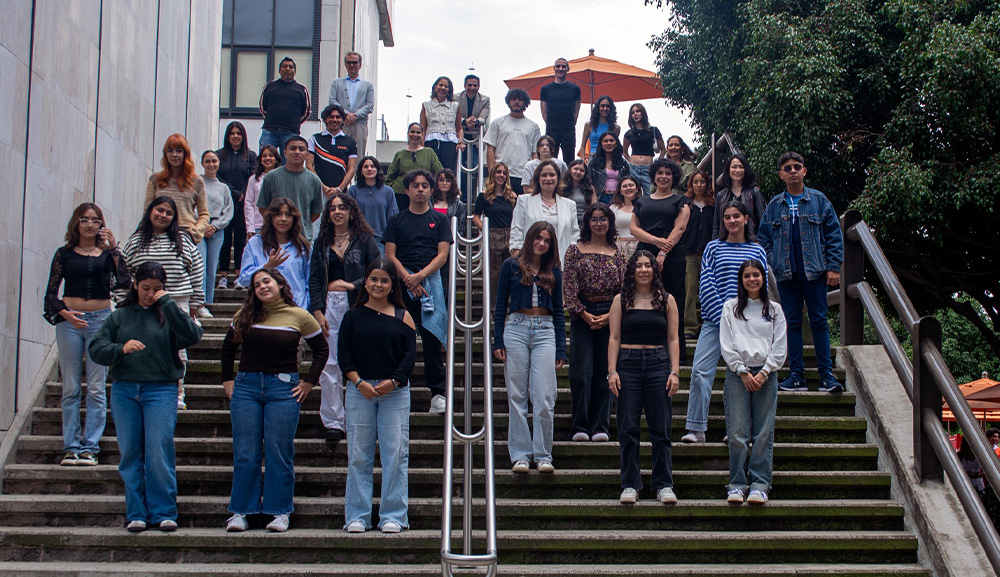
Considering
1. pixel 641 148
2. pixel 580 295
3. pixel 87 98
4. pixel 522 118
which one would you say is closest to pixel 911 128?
pixel 641 148

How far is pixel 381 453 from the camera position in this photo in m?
6.18

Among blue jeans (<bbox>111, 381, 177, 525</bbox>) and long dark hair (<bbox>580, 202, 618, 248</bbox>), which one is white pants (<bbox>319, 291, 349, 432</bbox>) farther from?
long dark hair (<bbox>580, 202, 618, 248</bbox>)

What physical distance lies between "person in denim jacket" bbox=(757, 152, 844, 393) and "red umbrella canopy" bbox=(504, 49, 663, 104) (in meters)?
9.36

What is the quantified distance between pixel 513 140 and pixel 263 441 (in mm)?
6049

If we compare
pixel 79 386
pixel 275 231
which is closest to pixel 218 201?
pixel 275 231

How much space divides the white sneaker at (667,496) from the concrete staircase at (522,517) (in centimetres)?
7

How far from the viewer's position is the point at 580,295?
23.7ft

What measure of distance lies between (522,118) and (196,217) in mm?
4188

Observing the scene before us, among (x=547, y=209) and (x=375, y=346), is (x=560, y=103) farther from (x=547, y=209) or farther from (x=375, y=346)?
(x=375, y=346)

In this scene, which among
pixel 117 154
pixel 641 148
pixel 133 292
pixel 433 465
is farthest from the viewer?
pixel 641 148

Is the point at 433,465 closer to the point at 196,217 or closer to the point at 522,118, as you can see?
the point at 196,217

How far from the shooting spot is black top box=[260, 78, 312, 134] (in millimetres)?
11164

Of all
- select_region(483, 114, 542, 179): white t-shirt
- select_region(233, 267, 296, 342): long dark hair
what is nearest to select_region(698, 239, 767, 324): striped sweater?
select_region(233, 267, 296, 342): long dark hair

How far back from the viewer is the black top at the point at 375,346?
6281 millimetres
